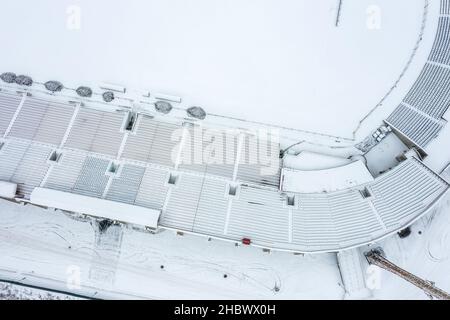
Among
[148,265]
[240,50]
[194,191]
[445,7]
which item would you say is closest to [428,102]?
[445,7]

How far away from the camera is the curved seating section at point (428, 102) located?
27672mm

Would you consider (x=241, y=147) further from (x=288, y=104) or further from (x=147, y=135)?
(x=147, y=135)

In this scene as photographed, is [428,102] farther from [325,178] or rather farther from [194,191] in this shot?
[194,191]

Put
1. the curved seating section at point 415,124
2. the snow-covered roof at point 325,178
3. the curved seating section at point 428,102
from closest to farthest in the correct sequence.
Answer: the snow-covered roof at point 325,178 → the curved seating section at point 415,124 → the curved seating section at point 428,102

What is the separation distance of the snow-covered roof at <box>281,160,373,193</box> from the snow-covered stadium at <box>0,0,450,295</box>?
7 centimetres

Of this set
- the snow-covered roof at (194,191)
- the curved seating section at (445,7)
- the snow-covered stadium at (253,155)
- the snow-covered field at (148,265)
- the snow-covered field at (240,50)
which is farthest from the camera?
the curved seating section at (445,7)

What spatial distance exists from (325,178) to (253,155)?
5.24 m

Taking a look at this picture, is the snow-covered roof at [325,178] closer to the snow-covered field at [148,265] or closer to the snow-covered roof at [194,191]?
the snow-covered roof at [194,191]

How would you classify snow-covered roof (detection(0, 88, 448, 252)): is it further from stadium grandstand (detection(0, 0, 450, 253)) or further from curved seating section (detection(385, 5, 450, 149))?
curved seating section (detection(385, 5, 450, 149))

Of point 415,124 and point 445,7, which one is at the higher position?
point 445,7

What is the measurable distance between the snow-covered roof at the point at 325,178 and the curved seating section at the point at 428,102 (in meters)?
4.56

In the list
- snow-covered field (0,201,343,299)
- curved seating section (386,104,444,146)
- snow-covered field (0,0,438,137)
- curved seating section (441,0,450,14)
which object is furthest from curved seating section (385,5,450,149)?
snow-covered field (0,201,343,299)

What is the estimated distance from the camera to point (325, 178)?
2694cm

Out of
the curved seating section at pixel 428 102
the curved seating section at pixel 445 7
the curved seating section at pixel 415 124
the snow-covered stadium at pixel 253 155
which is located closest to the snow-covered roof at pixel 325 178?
the snow-covered stadium at pixel 253 155
